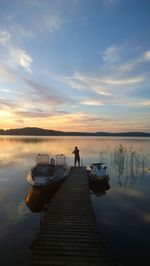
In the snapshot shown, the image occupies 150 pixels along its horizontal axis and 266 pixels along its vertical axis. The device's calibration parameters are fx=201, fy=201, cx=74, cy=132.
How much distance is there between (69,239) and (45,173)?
31.9 feet

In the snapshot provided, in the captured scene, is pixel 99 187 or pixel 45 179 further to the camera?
pixel 99 187

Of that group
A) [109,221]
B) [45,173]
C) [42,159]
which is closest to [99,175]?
[45,173]

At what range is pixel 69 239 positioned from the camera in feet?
25.0

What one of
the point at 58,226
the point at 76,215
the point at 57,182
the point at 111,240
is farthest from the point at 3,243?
the point at 57,182

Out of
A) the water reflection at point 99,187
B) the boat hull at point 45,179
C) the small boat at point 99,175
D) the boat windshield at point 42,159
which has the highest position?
the boat windshield at point 42,159

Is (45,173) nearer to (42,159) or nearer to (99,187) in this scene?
(42,159)

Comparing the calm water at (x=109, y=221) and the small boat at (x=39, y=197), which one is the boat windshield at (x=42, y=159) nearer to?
the calm water at (x=109, y=221)

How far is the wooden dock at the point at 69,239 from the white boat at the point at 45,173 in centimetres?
273

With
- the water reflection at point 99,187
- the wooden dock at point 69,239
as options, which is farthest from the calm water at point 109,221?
the wooden dock at point 69,239

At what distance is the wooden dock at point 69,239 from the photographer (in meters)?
6.39

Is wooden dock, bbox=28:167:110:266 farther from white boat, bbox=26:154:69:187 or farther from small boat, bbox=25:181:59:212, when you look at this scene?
white boat, bbox=26:154:69:187

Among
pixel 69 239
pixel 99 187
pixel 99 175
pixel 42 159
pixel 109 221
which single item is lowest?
pixel 99 187

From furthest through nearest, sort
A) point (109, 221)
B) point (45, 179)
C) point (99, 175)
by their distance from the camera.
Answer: point (99, 175), point (45, 179), point (109, 221)

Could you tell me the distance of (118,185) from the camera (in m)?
20.7
